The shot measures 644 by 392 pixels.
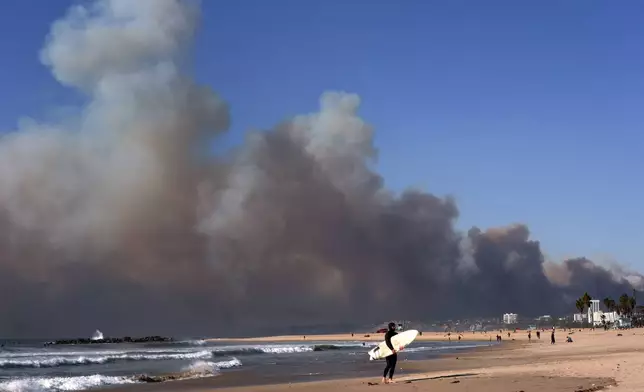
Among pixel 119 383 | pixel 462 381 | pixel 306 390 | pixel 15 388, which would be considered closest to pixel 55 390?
pixel 15 388

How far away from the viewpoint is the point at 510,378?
25.0 m

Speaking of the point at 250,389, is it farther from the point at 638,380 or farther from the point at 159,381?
the point at 638,380

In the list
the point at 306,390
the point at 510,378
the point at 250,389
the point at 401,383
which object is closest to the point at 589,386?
the point at 510,378

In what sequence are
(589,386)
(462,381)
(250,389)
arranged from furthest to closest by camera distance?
1. (250,389)
2. (462,381)
3. (589,386)

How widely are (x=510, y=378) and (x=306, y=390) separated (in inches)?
320

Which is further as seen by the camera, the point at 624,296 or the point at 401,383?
the point at 624,296

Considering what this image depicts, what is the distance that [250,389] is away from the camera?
27438 mm

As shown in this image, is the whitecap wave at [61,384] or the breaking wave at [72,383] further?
the breaking wave at [72,383]

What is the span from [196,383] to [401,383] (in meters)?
Answer: 12.2

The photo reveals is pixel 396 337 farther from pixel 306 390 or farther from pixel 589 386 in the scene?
pixel 589 386

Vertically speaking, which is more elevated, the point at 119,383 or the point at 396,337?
the point at 396,337

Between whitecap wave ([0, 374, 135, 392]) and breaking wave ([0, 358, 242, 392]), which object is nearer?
whitecap wave ([0, 374, 135, 392])

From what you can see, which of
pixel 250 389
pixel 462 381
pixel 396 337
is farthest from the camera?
pixel 396 337

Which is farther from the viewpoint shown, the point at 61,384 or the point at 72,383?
the point at 72,383
